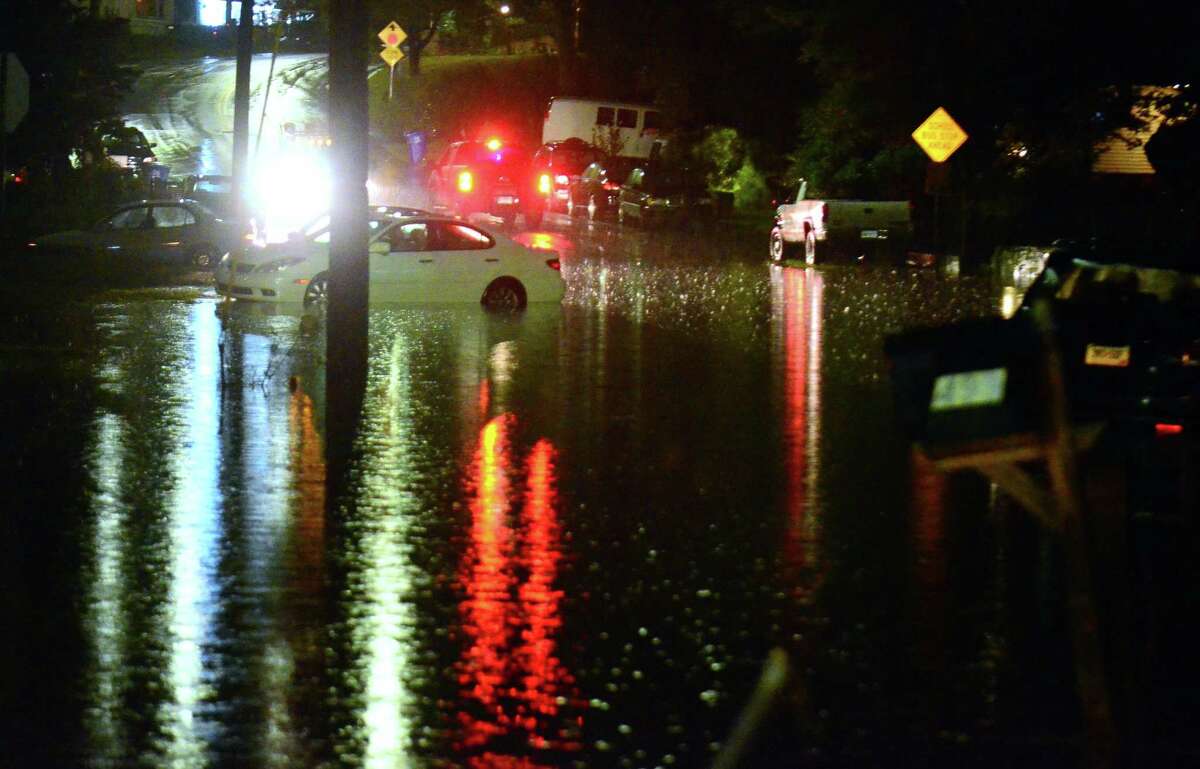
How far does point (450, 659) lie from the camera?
Result: 7.88 meters

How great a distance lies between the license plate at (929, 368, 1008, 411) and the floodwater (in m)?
1.06

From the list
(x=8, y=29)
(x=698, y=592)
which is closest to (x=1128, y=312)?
(x=698, y=592)

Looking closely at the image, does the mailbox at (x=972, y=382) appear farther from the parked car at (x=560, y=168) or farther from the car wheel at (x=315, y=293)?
the parked car at (x=560, y=168)

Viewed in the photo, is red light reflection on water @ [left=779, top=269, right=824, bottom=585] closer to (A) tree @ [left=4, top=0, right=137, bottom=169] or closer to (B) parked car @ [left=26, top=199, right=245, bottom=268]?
(B) parked car @ [left=26, top=199, right=245, bottom=268]

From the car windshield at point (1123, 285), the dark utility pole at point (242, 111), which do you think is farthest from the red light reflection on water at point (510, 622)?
the dark utility pole at point (242, 111)

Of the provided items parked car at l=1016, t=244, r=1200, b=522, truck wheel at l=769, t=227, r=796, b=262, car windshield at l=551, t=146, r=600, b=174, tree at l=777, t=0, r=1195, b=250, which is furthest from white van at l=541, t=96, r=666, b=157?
parked car at l=1016, t=244, r=1200, b=522

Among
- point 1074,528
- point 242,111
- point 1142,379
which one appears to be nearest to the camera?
point 1074,528

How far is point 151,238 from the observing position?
32.3 metres

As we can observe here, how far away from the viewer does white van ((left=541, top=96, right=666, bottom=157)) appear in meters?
75.6

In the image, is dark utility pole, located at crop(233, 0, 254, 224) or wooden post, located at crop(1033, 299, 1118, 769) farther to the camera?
dark utility pole, located at crop(233, 0, 254, 224)

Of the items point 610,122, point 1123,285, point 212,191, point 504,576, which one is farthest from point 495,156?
A: point 504,576

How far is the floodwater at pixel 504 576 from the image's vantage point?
690 cm

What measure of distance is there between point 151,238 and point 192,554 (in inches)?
919

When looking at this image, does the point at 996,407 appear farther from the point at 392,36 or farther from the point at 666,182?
the point at 392,36
